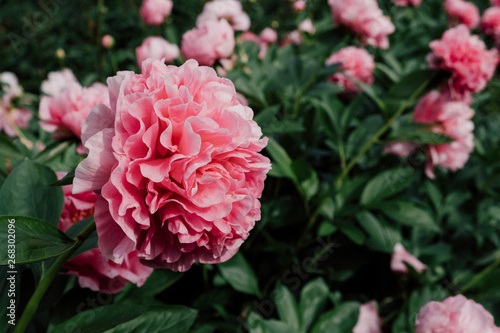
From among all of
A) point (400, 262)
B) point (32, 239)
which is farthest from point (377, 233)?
point (32, 239)

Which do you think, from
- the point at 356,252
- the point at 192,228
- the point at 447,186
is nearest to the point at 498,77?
the point at 447,186

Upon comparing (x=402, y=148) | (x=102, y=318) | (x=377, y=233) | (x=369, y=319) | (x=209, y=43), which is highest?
(x=209, y=43)

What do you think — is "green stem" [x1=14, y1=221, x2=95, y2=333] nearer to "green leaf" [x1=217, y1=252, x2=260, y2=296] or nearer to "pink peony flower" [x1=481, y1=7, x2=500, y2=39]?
"green leaf" [x1=217, y1=252, x2=260, y2=296]

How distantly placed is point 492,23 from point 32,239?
202cm

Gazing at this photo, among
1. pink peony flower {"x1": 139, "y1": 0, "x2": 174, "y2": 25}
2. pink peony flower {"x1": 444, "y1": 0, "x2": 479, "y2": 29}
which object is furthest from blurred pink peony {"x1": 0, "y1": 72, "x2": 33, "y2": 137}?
pink peony flower {"x1": 444, "y1": 0, "x2": 479, "y2": 29}

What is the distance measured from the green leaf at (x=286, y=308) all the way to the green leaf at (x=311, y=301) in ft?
0.06

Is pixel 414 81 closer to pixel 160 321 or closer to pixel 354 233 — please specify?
pixel 354 233

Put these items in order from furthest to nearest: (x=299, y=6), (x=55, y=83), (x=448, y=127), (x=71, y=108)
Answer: (x=299, y=6) < (x=55, y=83) < (x=448, y=127) < (x=71, y=108)

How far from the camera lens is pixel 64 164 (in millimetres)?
758

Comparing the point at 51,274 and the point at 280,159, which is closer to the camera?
the point at 51,274

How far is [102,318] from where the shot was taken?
0.48 m

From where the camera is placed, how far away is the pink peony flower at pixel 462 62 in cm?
99

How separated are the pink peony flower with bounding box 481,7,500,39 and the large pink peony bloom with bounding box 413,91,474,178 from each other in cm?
85

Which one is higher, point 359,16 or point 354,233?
point 359,16
